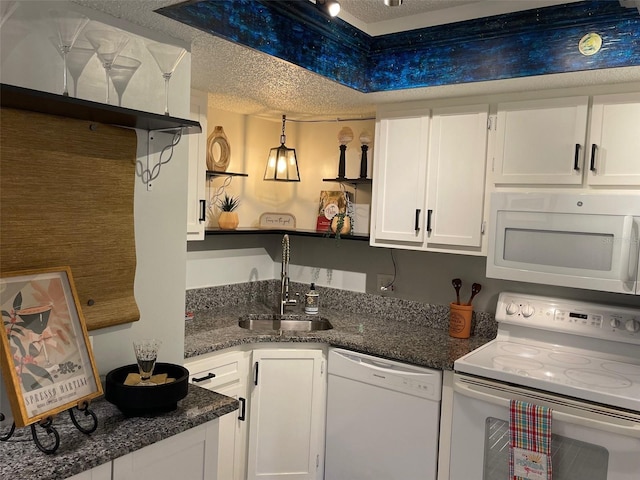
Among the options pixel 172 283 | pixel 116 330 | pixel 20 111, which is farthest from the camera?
pixel 172 283

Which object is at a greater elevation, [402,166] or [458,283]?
[402,166]

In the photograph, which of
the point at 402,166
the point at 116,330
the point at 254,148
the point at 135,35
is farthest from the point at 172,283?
the point at 254,148

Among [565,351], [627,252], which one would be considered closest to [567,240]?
[627,252]

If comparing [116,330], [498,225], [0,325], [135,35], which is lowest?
[116,330]

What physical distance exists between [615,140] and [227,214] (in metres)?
2.03

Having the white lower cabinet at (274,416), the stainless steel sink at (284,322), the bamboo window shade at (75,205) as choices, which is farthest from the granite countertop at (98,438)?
the stainless steel sink at (284,322)

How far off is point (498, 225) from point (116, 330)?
1.68m

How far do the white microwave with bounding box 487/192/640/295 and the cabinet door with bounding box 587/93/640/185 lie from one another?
0.12m

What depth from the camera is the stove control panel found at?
2318 mm

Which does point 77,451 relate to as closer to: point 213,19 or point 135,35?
point 135,35

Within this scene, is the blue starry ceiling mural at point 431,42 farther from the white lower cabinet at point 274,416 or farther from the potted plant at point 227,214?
the white lower cabinet at point 274,416

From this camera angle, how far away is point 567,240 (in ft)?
7.30

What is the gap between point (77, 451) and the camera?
1.32m

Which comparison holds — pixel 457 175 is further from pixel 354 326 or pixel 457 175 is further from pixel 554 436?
pixel 554 436
